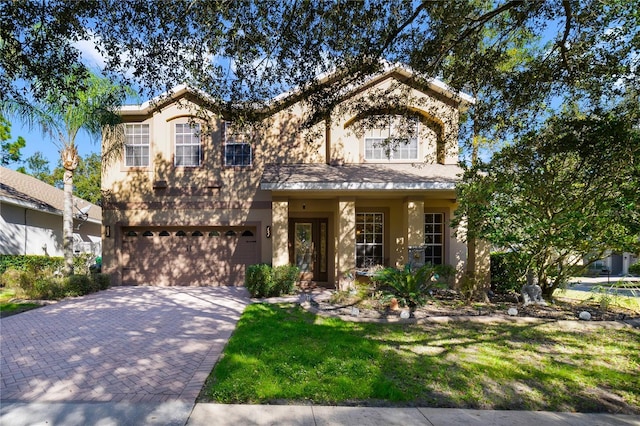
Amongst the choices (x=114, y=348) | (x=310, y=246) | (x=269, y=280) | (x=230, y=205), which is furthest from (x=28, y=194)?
(x=114, y=348)

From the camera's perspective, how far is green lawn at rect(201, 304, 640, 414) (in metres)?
4.06

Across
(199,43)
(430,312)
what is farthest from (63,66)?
(430,312)

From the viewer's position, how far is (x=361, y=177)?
11.0 m

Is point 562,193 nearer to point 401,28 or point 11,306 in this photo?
point 401,28

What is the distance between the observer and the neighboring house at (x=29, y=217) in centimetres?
1441

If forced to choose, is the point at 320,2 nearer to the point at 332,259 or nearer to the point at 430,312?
the point at 430,312

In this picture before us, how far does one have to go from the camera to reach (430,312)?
812cm

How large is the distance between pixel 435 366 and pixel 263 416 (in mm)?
2640

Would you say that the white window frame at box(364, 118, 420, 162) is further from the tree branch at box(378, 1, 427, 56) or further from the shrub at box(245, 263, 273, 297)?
the tree branch at box(378, 1, 427, 56)

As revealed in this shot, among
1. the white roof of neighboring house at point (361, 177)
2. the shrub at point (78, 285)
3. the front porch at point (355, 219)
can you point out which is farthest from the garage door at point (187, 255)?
the white roof of neighboring house at point (361, 177)

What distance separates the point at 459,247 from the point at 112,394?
10.9 metres

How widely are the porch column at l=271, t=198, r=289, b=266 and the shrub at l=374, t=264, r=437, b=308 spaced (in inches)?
153

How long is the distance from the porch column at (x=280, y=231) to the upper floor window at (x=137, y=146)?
5437mm

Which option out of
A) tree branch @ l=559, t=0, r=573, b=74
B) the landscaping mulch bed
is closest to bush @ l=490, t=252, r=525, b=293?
the landscaping mulch bed
